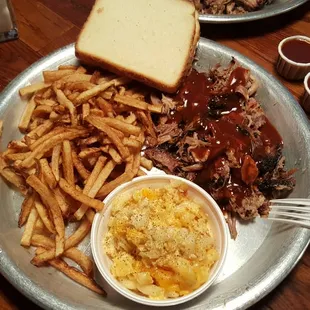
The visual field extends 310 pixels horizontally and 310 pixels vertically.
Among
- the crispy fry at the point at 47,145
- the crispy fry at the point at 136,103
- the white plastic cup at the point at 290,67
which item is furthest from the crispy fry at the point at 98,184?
the white plastic cup at the point at 290,67

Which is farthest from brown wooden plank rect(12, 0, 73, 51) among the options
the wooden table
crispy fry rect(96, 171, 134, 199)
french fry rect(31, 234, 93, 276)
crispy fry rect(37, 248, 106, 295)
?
crispy fry rect(37, 248, 106, 295)

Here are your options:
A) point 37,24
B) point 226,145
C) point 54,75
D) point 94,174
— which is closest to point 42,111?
point 54,75

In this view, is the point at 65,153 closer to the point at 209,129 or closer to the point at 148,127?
the point at 148,127

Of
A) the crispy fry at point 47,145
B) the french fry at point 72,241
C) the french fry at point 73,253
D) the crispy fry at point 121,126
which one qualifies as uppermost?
the crispy fry at point 121,126

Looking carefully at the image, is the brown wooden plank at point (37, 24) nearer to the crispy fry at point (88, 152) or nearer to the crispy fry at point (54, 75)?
the crispy fry at point (54, 75)

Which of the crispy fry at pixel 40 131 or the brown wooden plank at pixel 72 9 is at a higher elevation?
the brown wooden plank at pixel 72 9

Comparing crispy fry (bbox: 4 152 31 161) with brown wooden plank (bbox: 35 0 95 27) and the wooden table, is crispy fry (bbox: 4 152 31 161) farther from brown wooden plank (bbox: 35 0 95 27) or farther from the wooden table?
brown wooden plank (bbox: 35 0 95 27)
